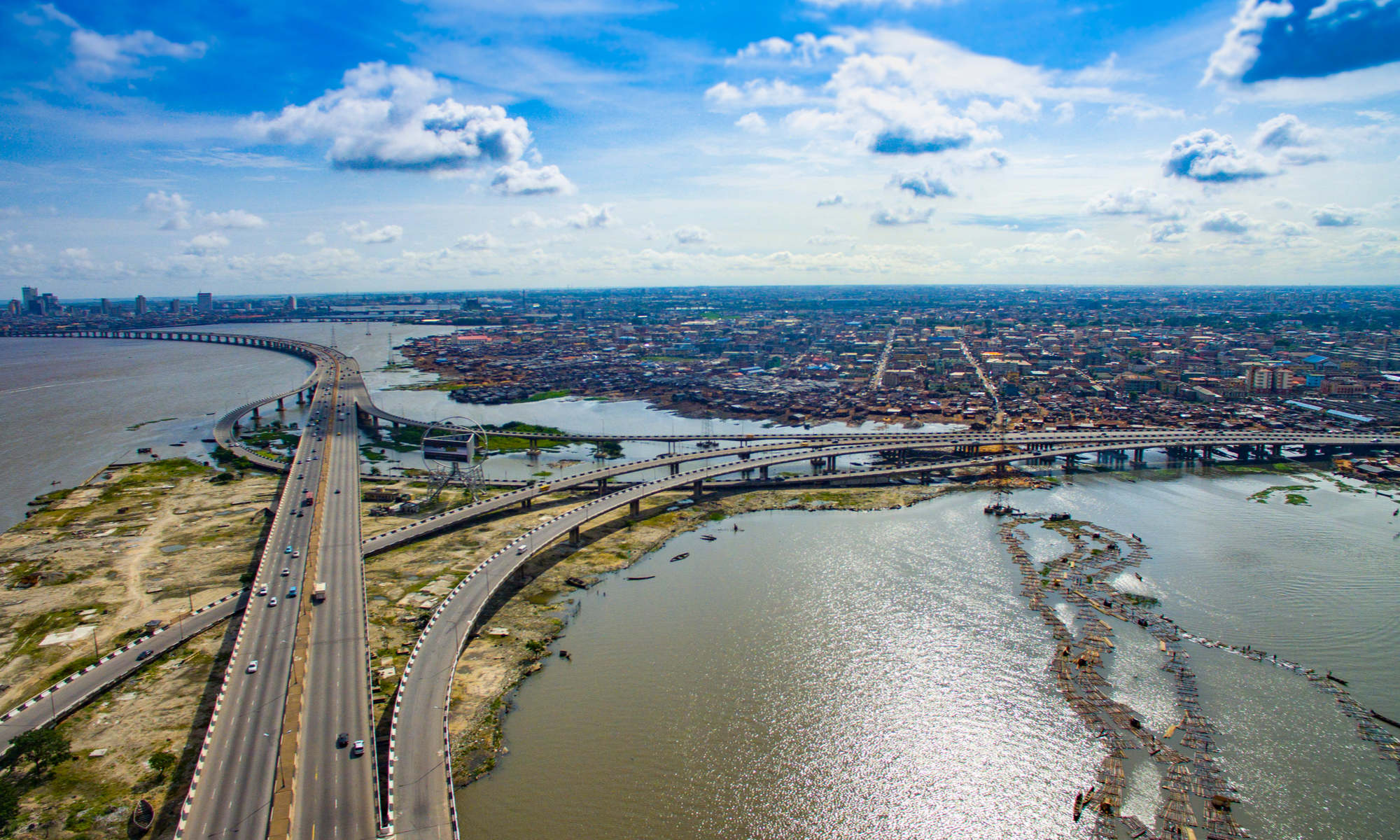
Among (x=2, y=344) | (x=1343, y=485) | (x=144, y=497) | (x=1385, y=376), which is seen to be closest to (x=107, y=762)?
(x=144, y=497)

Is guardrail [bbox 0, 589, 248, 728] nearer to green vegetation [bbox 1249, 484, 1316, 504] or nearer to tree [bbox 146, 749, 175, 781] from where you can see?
tree [bbox 146, 749, 175, 781]

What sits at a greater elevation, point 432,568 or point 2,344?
point 2,344

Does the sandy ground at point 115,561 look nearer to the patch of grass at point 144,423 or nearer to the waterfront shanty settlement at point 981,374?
the patch of grass at point 144,423

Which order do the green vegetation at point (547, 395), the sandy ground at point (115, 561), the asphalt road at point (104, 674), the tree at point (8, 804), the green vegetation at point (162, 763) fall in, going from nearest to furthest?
the tree at point (8, 804) < the green vegetation at point (162, 763) < the asphalt road at point (104, 674) < the sandy ground at point (115, 561) < the green vegetation at point (547, 395)

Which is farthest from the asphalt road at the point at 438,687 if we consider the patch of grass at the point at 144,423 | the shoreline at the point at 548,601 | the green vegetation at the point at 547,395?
the patch of grass at the point at 144,423

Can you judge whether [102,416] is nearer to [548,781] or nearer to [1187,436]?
[548,781]

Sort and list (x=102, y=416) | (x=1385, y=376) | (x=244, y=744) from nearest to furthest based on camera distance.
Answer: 1. (x=244, y=744)
2. (x=102, y=416)
3. (x=1385, y=376)
